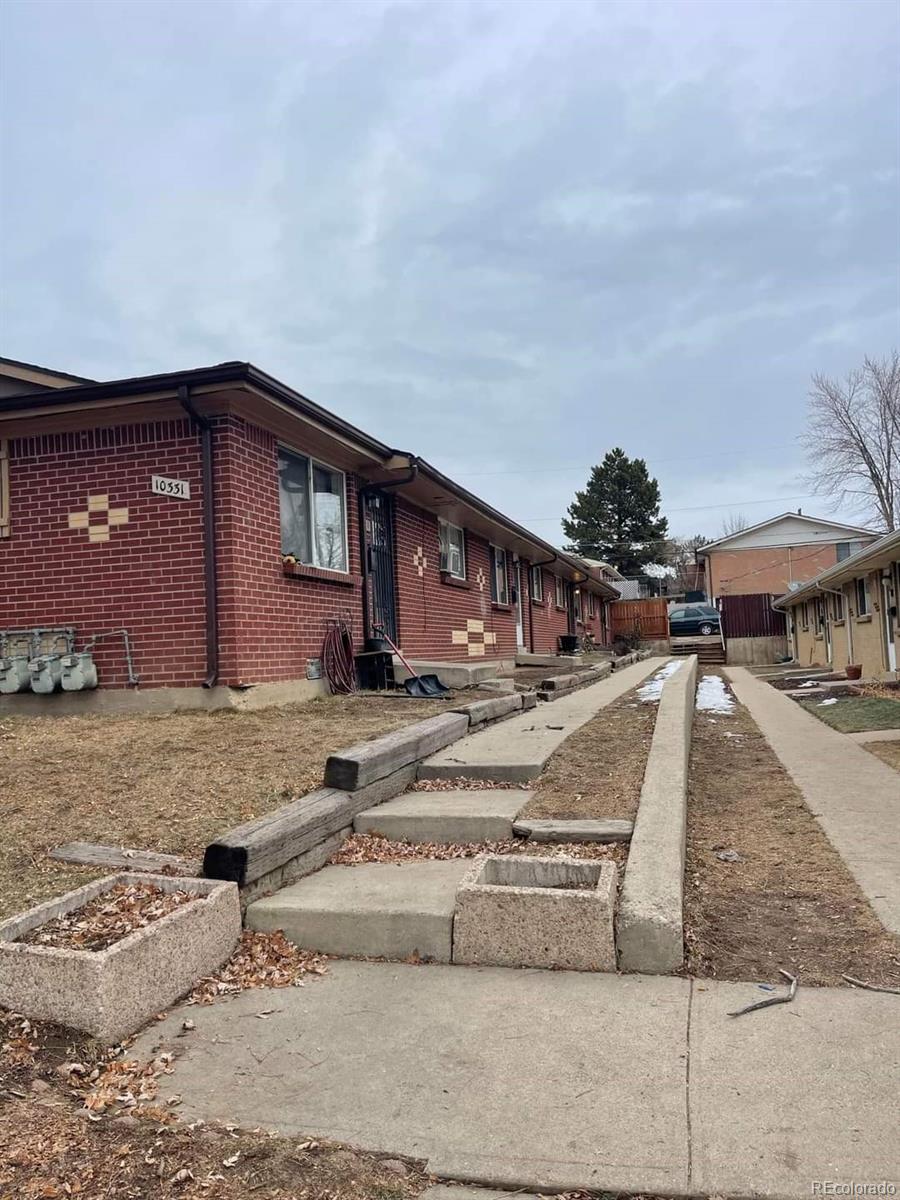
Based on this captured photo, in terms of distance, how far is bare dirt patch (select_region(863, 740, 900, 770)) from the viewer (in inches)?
285

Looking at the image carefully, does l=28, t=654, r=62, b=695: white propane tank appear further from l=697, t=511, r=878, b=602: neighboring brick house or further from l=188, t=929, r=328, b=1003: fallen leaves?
l=697, t=511, r=878, b=602: neighboring brick house

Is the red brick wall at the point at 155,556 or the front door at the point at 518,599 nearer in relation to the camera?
the red brick wall at the point at 155,556

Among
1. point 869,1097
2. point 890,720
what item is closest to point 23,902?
point 869,1097

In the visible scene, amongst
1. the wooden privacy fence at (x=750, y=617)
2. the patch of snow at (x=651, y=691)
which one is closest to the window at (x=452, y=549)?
the patch of snow at (x=651, y=691)

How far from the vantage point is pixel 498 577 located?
59.0 ft

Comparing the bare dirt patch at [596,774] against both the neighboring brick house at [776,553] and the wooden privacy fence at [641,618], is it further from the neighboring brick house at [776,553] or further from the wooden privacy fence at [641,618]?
the neighboring brick house at [776,553]

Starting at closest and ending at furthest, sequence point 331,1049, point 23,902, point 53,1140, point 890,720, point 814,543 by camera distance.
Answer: point 53,1140, point 331,1049, point 23,902, point 890,720, point 814,543

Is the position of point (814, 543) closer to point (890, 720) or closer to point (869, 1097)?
point (890, 720)

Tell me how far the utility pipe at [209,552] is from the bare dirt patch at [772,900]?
433 cm

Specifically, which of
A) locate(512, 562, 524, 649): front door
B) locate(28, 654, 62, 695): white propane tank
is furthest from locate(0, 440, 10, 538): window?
locate(512, 562, 524, 649): front door

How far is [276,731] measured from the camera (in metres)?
6.78

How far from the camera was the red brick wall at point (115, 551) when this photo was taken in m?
8.09

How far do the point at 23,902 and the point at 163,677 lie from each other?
474 cm

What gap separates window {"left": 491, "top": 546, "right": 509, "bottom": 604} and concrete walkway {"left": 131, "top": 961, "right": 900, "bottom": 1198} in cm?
1411
